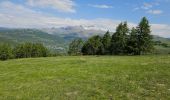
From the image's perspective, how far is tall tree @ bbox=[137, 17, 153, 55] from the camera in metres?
86.2

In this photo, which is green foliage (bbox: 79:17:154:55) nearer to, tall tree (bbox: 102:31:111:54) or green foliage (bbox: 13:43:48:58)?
tall tree (bbox: 102:31:111:54)

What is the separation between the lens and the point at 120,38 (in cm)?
9594

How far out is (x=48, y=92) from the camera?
2002cm

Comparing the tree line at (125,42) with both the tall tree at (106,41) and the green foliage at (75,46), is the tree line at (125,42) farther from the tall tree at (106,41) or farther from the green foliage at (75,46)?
the green foliage at (75,46)

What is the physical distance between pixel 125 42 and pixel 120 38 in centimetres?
313

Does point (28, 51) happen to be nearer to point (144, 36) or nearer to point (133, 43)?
point (133, 43)

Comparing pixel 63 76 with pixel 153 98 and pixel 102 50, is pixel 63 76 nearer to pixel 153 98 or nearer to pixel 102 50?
pixel 153 98

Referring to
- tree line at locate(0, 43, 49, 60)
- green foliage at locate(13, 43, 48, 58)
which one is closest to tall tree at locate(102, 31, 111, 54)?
green foliage at locate(13, 43, 48, 58)

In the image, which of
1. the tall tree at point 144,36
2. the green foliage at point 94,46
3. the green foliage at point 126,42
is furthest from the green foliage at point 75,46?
the tall tree at point 144,36

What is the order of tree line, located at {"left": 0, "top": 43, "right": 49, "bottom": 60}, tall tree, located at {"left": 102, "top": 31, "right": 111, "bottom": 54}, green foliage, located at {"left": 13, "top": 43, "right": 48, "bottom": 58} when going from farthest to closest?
1. green foliage, located at {"left": 13, "top": 43, "right": 48, "bottom": 58}
2. tree line, located at {"left": 0, "top": 43, "right": 49, "bottom": 60}
3. tall tree, located at {"left": 102, "top": 31, "right": 111, "bottom": 54}

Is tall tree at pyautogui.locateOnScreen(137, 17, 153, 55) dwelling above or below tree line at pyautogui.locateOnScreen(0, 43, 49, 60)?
above

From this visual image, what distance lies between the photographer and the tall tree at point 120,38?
9500cm

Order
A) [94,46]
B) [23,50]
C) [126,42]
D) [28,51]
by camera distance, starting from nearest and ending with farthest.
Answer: [126,42]
[94,46]
[23,50]
[28,51]

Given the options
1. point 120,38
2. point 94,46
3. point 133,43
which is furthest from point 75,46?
point 133,43
